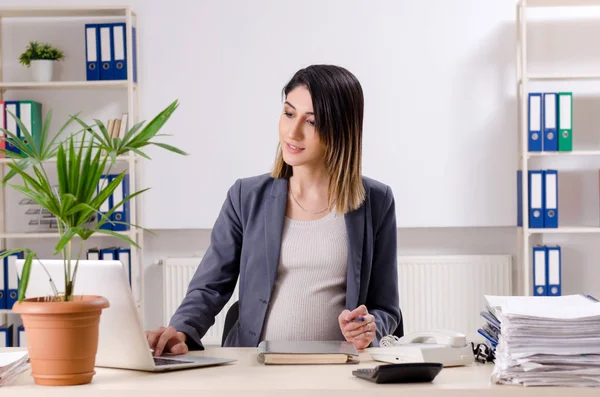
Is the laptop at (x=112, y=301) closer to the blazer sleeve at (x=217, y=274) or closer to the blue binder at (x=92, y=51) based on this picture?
the blazer sleeve at (x=217, y=274)

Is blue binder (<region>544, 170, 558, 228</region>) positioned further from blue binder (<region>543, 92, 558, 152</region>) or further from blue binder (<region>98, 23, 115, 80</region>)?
blue binder (<region>98, 23, 115, 80</region>)

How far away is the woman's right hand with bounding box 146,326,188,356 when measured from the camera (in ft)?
5.79

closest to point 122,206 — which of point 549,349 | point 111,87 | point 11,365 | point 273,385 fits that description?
point 111,87

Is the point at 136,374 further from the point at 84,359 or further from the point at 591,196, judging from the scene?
the point at 591,196

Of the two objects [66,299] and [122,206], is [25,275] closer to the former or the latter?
[66,299]

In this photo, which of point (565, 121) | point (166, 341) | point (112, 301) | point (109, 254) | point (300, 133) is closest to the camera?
point (112, 301)

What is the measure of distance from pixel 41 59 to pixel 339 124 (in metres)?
2.64

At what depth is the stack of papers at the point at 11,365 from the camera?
1.46 m

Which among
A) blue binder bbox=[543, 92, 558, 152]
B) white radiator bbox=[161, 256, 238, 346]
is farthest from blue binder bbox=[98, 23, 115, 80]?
blue binder bbox=[543, 92, 558, 152]

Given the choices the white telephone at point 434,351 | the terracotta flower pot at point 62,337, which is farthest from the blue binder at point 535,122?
the terracotta flower pot at point 62,337

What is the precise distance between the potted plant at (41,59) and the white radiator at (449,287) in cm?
119

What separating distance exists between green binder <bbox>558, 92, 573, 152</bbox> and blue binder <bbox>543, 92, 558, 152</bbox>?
19 millimetres

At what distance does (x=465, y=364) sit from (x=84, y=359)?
726mm

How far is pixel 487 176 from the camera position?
4.35 m
